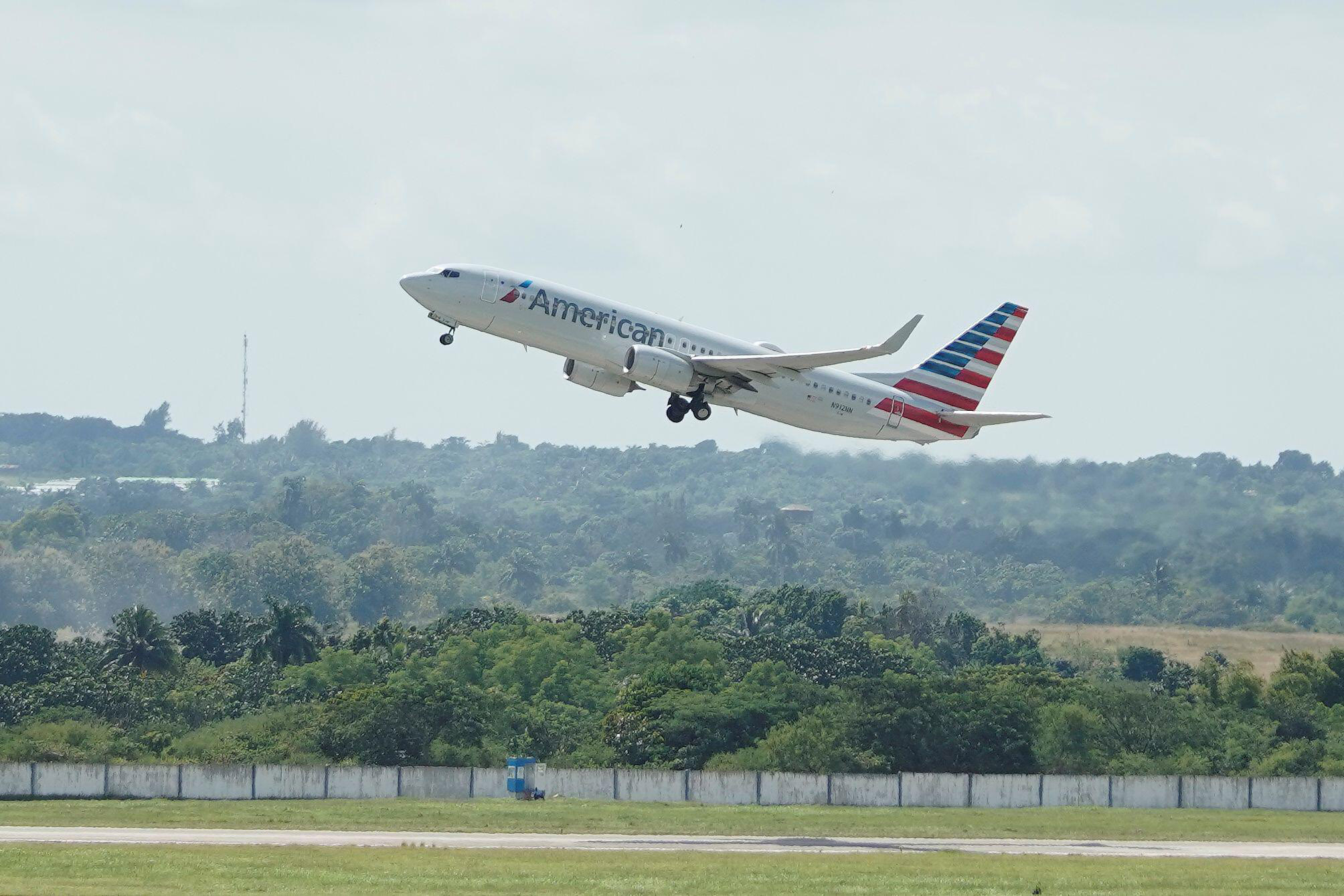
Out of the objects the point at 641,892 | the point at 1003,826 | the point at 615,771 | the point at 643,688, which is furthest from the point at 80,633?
the point at 641,892

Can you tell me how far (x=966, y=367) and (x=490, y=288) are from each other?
63.5 ft

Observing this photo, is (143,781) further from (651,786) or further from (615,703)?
(615,703)

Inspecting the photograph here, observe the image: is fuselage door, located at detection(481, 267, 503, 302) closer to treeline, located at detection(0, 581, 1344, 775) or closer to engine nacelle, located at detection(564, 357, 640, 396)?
engine nacelle, located at detection(564, 357, 640, 396)

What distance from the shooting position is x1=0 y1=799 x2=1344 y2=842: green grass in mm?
58688

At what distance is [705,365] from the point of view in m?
65.2

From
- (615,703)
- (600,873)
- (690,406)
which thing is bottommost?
(600,873)

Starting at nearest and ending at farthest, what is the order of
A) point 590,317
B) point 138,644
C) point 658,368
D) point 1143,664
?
point 590,317 → point 658,368 → point 138,644 → point 1143,664

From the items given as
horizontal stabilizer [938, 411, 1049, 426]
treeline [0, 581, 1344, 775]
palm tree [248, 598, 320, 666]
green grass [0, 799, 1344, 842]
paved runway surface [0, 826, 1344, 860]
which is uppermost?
horizontal stabilizer [938, 411, 1049, 426]

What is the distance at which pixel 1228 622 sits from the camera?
163750 millimetres

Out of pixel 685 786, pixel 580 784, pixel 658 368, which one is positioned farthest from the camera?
pixel 580 784

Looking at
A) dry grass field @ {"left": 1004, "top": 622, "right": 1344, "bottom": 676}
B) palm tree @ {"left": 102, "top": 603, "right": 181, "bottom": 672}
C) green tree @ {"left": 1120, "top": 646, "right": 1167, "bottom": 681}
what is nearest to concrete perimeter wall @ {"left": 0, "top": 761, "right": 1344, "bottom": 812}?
palm tree @ {"left": 102, "top": 603, "right": 181, "bottom": 672}

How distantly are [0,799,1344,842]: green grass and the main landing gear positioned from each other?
1264cm

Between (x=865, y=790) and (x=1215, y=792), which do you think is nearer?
(x=865, y=790)

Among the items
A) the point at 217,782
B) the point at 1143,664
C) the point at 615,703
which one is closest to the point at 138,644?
the point at 615,703
